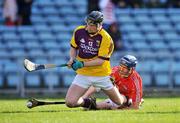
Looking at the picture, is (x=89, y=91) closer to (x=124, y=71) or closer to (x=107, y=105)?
(x=107, y=105)

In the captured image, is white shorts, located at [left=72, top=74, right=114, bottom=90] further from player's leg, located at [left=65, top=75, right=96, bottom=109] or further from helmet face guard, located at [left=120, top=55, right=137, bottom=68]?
helmet face guard, located at [left=120, top=55, right=137, bottom=68]

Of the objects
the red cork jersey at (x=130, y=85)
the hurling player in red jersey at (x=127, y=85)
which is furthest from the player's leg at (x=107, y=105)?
the red cork jersey at (x=130, y=85)

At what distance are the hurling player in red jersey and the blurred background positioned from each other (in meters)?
7.38

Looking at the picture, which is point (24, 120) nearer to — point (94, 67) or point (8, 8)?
point (94, 67)

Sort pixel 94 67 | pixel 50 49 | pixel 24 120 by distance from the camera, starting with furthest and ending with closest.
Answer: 1. pixel 50 49
2. pixel 94 67
3. pixel 24 120

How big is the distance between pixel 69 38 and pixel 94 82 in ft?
38.5

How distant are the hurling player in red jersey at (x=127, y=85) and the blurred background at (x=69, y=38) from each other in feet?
24.2

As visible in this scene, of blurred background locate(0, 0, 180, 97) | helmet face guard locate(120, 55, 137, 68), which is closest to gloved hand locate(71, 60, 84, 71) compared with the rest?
helmet face guard locate(120, 55, 137, 68)

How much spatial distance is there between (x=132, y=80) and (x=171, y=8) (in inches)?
549

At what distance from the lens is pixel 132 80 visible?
1633 centimetres

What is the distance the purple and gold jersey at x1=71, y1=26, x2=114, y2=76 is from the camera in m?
15.3

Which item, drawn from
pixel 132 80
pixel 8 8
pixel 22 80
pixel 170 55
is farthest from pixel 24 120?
pixel 8 8

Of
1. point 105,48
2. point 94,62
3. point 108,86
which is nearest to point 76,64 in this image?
point 94,62

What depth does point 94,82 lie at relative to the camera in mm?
15477
